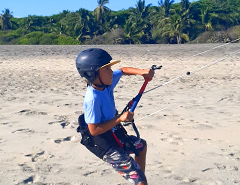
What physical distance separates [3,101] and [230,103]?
4.15 metres

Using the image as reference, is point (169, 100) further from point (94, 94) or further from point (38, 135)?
point (94, 94)

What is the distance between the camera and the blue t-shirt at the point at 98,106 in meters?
2.69

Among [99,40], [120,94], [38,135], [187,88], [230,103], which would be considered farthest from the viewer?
[99,40]

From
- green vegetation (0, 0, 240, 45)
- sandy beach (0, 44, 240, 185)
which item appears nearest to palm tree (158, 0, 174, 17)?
green vegetation (0, 0, 240, 45)

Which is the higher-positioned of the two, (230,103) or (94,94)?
(94,94)

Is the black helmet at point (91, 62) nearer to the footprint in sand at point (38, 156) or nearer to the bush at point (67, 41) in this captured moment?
the footprint in sand at point (38, 156)

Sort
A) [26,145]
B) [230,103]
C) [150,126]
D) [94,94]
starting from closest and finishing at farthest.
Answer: [94,94] < [26,145] < [150,126] < [230,103]

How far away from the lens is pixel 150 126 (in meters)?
5.36

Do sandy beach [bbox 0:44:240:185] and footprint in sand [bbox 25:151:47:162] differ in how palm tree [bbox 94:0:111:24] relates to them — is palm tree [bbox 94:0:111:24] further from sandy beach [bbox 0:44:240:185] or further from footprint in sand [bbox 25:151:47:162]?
footprint in sand [bbox 25:151:47:162]

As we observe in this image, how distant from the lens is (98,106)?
2.71m

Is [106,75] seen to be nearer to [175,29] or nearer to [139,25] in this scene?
[175,29]

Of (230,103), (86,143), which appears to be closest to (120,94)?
(230,103)

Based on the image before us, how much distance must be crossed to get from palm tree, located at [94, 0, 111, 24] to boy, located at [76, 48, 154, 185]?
4723 centimetres

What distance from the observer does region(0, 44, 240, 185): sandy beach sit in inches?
147
